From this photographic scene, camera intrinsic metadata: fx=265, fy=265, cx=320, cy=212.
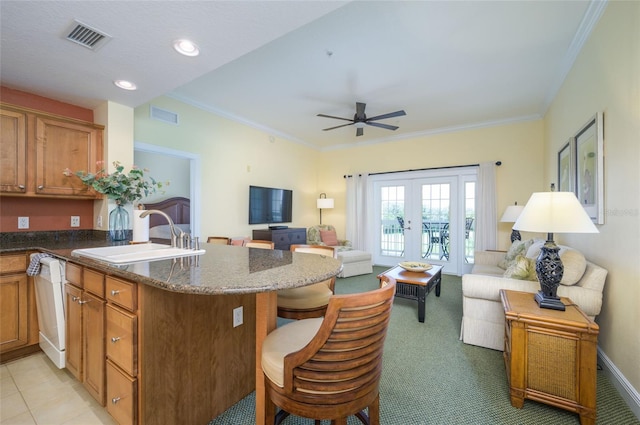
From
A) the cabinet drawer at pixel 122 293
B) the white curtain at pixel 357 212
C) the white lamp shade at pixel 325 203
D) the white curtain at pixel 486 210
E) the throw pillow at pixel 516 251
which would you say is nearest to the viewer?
the cabinet drawer at pixel 122 293

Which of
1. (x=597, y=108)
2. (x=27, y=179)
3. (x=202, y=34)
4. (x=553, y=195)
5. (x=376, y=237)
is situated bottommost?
(x=376, y=237)

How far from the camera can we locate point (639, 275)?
5.29 feet

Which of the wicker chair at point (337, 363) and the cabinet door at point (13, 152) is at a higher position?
the cabinet door at point (13, 152)

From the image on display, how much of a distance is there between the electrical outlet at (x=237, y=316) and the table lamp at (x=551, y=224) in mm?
1872

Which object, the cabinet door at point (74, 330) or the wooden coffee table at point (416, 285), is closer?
the cabinet door at point (74, 330)

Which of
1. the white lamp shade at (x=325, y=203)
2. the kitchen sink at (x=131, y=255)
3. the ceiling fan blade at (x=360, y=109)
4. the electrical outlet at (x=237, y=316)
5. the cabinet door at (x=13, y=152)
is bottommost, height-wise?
the electrical outlet at (x=237, y=316)

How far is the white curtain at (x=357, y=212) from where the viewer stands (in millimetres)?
5918

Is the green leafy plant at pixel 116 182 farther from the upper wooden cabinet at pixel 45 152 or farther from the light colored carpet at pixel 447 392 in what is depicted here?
the light colored carpet at pixel 447 392

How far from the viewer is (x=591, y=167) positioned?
7.90 feet

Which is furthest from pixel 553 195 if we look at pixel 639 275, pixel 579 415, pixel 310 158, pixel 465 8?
pixel 310 158

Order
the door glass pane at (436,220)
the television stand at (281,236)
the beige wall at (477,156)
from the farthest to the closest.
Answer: the door glass pane at (436,220) < the television stand at (281,236) < the beige wall at (477,156)

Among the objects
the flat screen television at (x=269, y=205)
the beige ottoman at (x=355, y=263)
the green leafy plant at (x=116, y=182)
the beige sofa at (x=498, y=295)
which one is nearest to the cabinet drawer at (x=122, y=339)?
the green leafy plant at (x=116, y=182)

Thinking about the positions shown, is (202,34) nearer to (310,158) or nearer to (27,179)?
(27,179)

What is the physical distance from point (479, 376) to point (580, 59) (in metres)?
3.17
